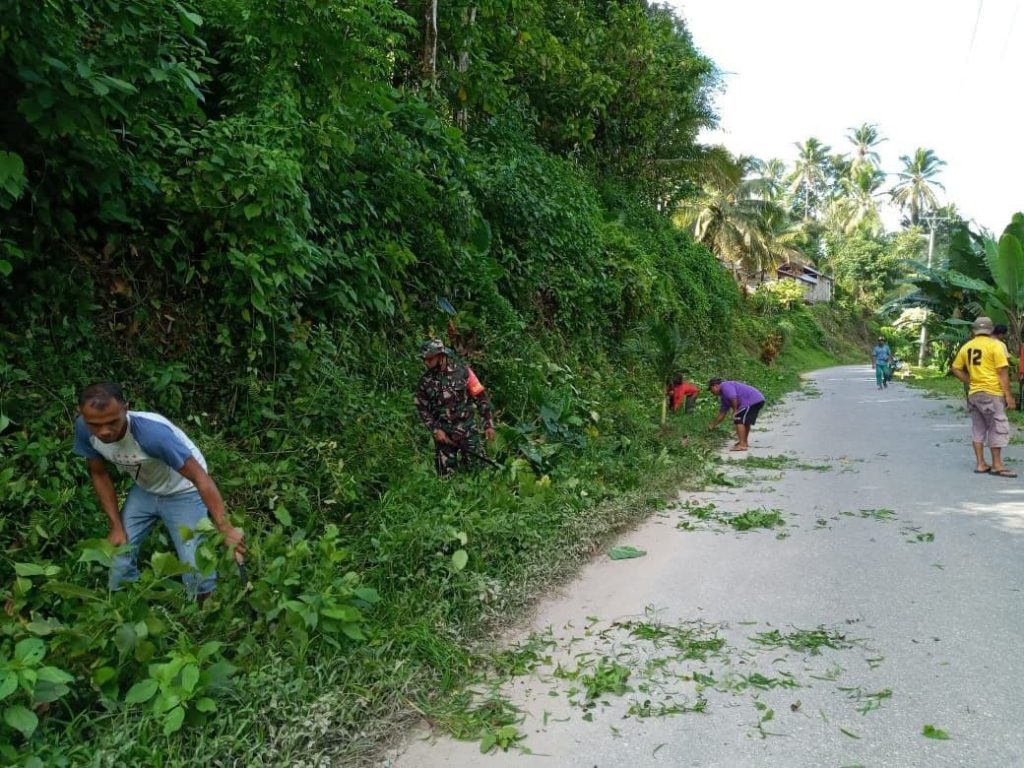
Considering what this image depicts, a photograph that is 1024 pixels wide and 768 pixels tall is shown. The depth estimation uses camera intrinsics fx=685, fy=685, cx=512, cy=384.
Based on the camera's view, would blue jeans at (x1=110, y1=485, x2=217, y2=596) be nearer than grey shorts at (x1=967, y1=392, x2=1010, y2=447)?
Yes

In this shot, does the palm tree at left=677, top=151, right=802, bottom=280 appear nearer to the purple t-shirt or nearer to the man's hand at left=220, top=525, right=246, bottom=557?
the purple t-shirt

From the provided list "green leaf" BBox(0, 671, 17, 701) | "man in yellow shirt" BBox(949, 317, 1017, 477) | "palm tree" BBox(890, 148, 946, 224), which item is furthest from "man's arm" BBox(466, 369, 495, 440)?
"palm tree" BBox(890, 148, 946, 224)

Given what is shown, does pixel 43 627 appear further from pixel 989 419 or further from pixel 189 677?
pixel 989 419

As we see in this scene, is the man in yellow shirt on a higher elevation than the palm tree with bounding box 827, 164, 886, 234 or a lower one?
lower

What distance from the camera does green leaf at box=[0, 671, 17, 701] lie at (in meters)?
2.39

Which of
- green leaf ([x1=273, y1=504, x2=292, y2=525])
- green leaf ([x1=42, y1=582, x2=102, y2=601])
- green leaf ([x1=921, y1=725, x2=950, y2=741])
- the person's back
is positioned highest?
the person's back

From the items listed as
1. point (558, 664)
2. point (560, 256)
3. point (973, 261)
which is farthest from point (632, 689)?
point (973, 261)

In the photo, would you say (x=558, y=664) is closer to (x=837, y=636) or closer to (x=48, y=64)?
(x=837, y=636)

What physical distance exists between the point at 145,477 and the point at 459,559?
1797mm

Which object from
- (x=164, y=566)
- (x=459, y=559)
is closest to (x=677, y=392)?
(x=459, y=559)

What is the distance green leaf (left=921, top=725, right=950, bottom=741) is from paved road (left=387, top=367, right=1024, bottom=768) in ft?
0.11

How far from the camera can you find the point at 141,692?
2.69 m

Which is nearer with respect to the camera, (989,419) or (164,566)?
(164,566)

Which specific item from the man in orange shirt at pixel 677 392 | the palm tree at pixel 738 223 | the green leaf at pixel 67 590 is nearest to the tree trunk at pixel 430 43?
the man in orange shirt at pixel 677 392
